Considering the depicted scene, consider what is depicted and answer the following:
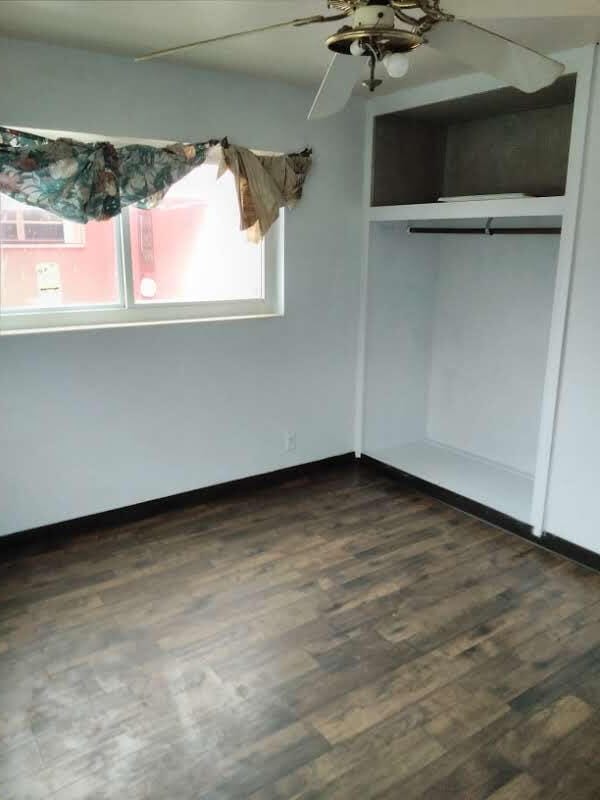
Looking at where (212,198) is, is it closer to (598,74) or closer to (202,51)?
(202,51)

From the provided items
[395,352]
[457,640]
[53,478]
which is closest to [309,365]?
Answer: [395,352]

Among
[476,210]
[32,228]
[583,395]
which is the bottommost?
[583,395]

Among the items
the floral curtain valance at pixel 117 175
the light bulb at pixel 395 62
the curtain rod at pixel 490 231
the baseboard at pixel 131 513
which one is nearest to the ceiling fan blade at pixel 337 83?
the light bulb at pixel 395 62

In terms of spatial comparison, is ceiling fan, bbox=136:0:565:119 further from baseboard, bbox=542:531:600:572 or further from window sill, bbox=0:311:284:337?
baseboard, bbox=542:531:600:572

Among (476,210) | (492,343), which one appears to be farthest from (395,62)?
(492,343)

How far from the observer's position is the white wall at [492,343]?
12.7 feet

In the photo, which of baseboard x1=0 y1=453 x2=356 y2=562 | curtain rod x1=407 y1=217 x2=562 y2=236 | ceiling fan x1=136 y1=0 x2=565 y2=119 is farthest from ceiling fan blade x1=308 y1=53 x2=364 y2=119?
baseboard x1=0 y1=453 x2=356 y2=562

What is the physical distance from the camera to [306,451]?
13.9 ft

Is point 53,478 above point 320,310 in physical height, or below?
below

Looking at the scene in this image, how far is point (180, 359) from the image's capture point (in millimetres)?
3535

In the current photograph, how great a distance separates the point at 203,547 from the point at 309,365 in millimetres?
1434

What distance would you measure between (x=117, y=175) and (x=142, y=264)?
0.51 metres

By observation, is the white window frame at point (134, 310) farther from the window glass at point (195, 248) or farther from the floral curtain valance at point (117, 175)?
the floral curtain valance at point (117, 175)

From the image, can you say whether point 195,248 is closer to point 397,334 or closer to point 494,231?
point 397,334
